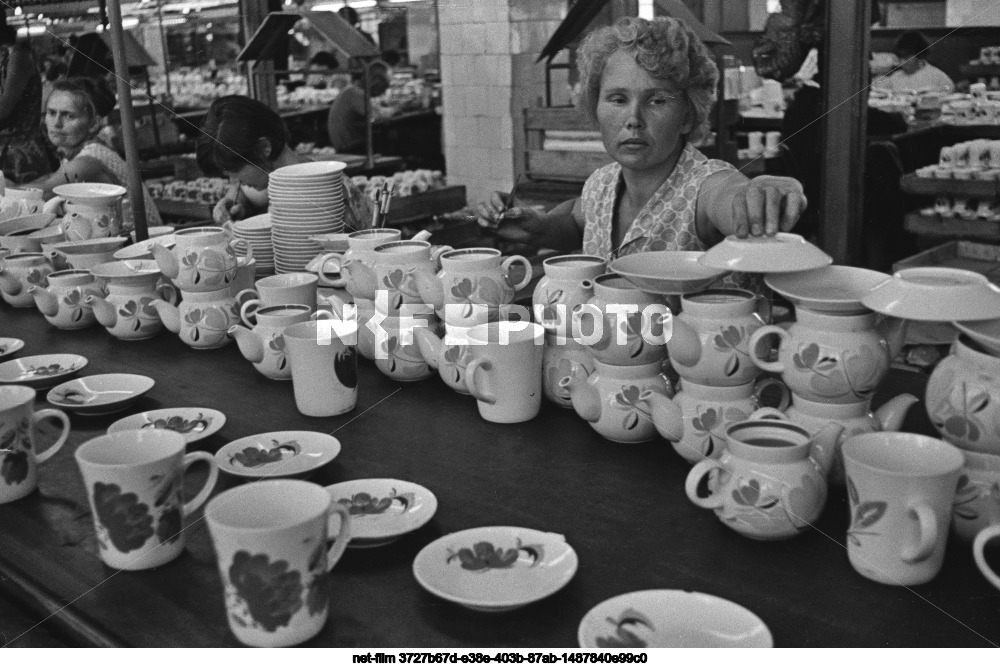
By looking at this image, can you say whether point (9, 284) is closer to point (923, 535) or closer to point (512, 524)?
point (512, 524)

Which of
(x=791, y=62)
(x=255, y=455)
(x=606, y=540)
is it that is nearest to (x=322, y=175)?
(x=255, y=455)

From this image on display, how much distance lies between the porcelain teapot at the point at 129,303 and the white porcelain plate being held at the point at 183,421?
1.70ft

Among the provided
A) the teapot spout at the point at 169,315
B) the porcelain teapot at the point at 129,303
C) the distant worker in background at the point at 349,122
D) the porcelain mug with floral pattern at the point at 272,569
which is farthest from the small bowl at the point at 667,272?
the distant worker in background at the point at 349,122

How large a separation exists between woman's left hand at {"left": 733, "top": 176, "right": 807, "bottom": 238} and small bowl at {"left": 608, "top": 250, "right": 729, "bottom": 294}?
0.08m

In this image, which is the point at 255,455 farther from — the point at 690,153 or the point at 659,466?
the point at 690,153

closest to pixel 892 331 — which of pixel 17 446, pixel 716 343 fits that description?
pixel 716 343

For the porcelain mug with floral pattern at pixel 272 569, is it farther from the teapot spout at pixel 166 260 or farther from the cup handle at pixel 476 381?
the teapot spout at pixel 166 260

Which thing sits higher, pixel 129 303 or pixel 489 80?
pixel 489 80

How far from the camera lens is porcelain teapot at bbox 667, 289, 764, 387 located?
1151 millimetres

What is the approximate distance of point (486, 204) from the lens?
1.99 m

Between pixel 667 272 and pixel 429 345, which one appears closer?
pixel 667 272

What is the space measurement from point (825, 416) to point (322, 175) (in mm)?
1492

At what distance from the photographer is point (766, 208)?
1.28 meters

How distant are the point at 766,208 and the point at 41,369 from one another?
4.30 feet
